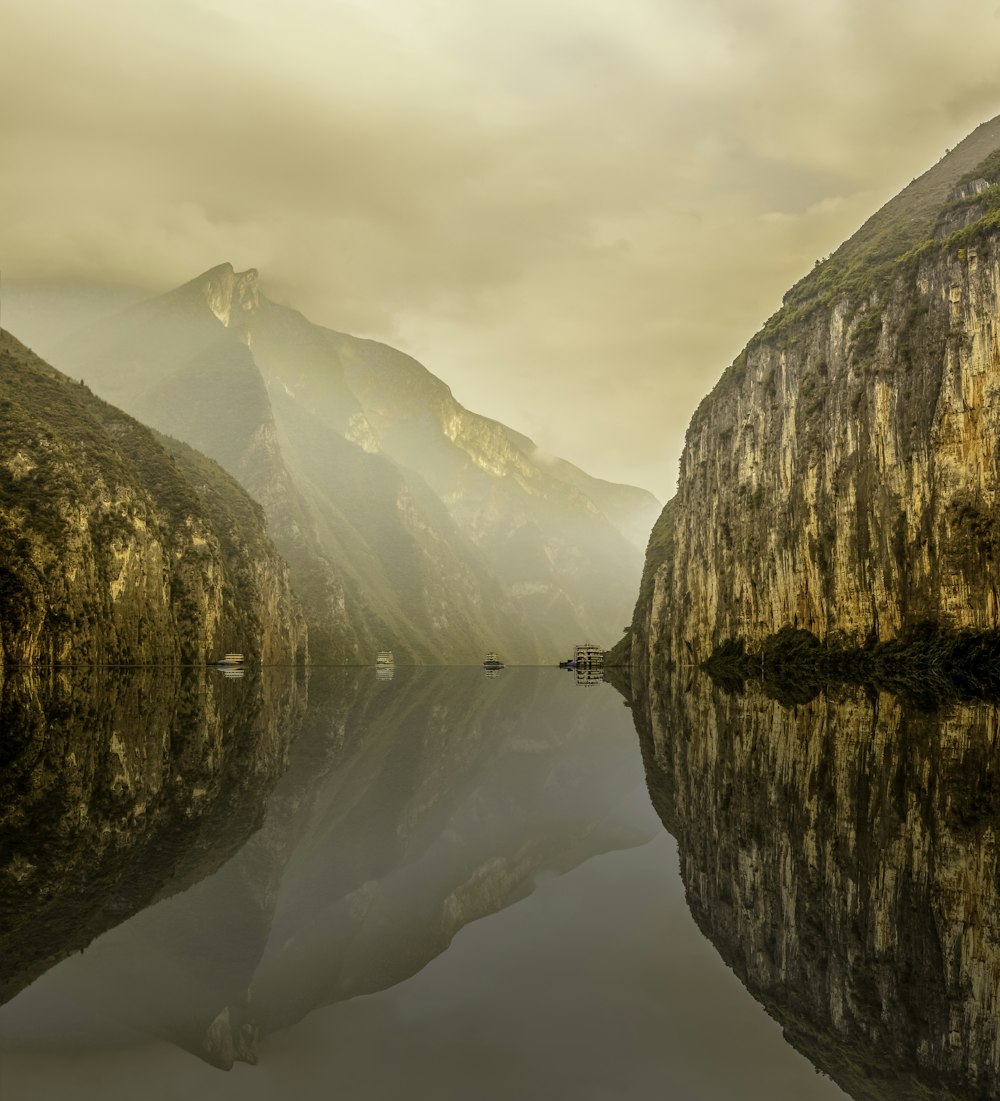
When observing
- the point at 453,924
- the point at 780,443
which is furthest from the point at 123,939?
the point at 780,443

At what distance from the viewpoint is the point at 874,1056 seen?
648cm

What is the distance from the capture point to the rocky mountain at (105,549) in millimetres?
77812

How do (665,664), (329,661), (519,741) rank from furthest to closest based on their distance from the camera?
(329,661)
(665,664)
(519,741)

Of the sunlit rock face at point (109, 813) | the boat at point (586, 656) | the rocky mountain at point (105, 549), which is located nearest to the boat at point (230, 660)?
the rocky mountain at point (105, 549)

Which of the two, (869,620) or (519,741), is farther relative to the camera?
(869,620)

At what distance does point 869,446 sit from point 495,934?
2994 inches

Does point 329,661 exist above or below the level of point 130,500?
below

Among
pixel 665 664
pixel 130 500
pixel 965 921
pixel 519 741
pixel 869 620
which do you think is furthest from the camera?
pixel 665 664

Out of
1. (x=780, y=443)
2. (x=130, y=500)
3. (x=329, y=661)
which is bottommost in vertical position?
(x=329, y=661)

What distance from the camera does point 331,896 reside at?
1023 centimetres

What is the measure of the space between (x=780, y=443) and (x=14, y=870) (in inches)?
3589

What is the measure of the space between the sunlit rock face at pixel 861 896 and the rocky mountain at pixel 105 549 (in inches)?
2384

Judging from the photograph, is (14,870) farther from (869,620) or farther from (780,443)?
(780,443)

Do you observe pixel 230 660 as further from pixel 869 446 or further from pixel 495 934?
pixel 495 934
